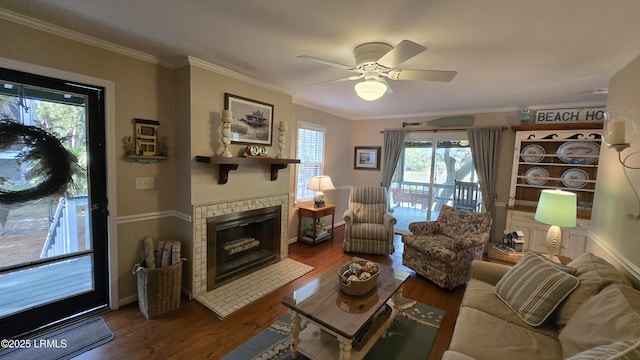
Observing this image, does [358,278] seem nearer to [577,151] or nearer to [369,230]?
[369,230]

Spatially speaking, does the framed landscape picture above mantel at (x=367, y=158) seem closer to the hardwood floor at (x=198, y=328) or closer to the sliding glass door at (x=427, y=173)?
the sliding glass door at (x=427, y=173)

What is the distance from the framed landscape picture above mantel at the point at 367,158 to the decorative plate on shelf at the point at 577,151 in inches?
110

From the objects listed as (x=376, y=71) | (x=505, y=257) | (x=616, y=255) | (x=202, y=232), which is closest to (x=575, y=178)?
(x=505, y=257)

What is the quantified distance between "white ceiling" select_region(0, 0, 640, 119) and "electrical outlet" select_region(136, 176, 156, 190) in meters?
1.21

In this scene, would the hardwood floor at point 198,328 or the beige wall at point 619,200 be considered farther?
the hardwood floor at point 198,328

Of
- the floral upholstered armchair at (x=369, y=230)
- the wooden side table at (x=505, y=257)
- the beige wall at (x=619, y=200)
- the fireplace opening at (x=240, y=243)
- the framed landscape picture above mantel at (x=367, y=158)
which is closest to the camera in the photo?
the beige wall at (x=619, y=200)

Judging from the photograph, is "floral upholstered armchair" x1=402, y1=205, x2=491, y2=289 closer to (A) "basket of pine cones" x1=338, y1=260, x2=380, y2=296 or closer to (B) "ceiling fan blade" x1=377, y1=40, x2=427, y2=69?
(A) "basket of pine cones" x1=338, y1=260, x2=380, y2=296

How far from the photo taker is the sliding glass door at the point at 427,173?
452cm

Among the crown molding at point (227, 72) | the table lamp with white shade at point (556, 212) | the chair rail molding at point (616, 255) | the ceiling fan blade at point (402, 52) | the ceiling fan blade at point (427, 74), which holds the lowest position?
the chair rail molding at point (616, 255)

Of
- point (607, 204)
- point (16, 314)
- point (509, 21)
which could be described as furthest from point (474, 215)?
point (16, 314)

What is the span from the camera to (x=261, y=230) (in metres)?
3.53

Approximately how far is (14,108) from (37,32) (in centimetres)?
59

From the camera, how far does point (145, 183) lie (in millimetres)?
2584

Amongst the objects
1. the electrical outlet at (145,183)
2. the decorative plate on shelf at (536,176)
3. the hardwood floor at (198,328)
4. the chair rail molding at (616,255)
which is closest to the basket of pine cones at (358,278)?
the hardwood floor at (198,328)
